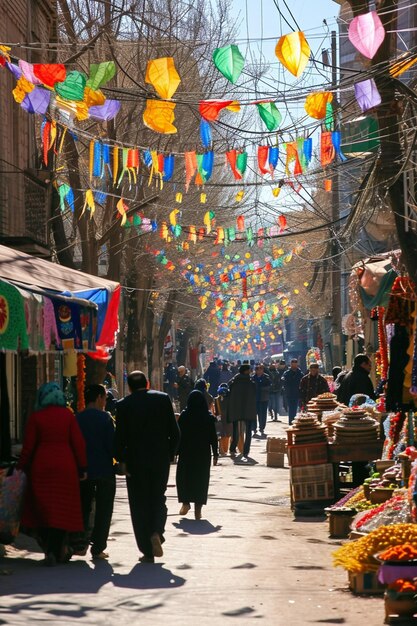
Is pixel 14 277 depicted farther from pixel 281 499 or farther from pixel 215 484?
pixel 215 484

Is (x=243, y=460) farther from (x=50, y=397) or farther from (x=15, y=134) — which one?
(x=50, y=397)

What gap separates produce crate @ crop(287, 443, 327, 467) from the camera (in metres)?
16.1

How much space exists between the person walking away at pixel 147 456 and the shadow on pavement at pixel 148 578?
45 cm

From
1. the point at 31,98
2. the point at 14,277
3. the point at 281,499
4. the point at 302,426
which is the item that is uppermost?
the point at 31,98

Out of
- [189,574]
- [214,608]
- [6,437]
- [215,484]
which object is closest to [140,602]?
[214,608]

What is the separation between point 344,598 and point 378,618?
91 cm

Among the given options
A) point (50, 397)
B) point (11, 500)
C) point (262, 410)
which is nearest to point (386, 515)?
point (50, 397)

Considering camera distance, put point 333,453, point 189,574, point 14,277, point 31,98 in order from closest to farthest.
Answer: point 189,574, point 14,277, point 31,98, point 333,453

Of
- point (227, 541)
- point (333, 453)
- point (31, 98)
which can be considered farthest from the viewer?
point (333, 453)

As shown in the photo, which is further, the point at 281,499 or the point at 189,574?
the point at 281,499

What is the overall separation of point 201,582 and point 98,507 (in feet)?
6.27

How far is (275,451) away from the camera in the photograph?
24312 mm

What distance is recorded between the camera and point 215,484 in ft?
68.6

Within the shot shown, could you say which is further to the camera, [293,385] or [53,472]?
[293,385]
